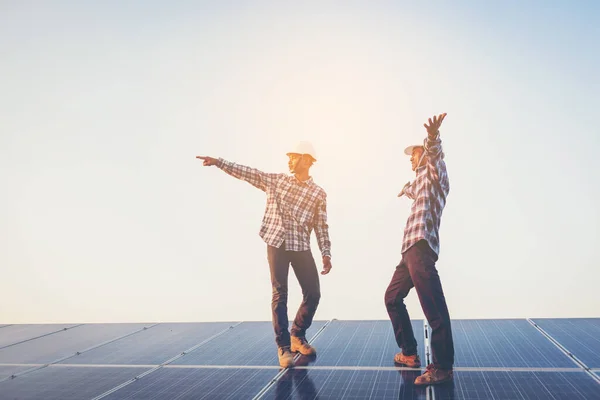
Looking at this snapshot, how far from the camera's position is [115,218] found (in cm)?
669

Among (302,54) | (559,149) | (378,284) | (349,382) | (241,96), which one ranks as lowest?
(349,382)

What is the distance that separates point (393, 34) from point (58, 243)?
5.72 meters

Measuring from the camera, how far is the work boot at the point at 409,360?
3.31 m

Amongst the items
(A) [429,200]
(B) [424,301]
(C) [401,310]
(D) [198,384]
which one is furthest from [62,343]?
(A) [429,200]

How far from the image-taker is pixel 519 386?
2.79 m

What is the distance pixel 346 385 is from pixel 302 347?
3.12ft

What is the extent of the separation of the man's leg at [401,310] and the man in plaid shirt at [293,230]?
2.71 feet

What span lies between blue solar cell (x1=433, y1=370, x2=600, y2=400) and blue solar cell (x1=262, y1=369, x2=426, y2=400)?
0.22 meters

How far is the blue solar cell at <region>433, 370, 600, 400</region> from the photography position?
2.60m

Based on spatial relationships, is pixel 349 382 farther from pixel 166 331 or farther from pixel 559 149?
pixel 559 149

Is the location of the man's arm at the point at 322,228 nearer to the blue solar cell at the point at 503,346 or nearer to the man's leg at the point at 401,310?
the man's leg at the point at 401,310

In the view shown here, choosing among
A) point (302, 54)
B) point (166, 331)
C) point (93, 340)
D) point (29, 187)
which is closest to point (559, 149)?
point (302, 54)

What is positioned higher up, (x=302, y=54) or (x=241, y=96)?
(x=302, y=54)

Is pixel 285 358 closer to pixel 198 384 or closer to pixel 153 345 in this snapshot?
pixel 198 384
